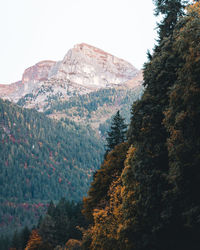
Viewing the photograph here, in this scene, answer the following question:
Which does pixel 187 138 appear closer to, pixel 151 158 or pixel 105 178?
pixel 151 158

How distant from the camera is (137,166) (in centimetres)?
2575

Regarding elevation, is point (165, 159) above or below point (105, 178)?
above

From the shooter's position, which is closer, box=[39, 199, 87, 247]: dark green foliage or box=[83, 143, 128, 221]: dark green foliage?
box=[83, 143, 128, 221]: dark green foliage

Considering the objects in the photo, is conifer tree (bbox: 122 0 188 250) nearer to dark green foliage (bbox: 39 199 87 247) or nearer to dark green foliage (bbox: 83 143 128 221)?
dark green foliage (bbox: 83 143 128 221)

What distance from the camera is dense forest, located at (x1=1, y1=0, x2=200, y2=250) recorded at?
19.9 m

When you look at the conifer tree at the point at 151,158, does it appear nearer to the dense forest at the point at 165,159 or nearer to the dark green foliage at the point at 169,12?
the dense forest at the point at 165,159

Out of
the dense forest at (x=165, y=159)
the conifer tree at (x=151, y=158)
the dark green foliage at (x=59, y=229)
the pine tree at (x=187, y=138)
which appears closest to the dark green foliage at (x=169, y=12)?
the dense forest at (x=165, y=159)

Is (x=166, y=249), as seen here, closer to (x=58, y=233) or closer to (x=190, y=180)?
(x=190, y=180)

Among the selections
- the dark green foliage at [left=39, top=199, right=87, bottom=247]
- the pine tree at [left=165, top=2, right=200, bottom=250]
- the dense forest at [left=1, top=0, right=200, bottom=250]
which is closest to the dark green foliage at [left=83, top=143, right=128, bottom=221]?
the dense forest at [left=1, top=0, right=200, bottom=250]

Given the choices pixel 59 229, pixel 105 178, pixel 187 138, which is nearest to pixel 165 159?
pixel 187 138

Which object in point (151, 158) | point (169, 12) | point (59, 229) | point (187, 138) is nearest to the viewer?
point (187, 138)

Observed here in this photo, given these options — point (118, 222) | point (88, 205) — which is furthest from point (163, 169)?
point (88, 205)

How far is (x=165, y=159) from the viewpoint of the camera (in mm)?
24641

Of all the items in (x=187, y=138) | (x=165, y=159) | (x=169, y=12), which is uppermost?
(x=169, y=12)
